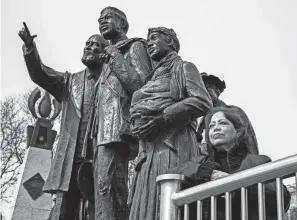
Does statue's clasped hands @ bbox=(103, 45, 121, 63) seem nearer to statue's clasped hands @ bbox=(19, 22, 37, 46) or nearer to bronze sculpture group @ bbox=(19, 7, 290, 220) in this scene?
bronze sculpture group @ bbox=(19, 7, 290, 220)

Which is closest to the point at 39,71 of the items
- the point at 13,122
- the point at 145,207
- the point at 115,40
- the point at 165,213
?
the point at 115,40

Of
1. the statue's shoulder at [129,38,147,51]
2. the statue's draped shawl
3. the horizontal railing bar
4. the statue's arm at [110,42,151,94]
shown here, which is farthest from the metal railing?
the statue's shoulder at [129,38,147,51]

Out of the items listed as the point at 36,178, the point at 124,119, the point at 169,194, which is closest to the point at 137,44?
the point at 124,119

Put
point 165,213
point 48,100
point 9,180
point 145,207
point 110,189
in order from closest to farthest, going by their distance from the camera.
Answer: point 165,213
point 145,207
point 110,189
point 48,100
point 9,180

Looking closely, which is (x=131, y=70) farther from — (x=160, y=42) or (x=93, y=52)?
(x=93, y=52)

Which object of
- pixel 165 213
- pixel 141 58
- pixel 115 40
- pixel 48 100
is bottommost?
pixel 165 213

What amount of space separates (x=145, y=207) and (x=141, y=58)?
192 cm

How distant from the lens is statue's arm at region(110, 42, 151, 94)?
19.2 ft

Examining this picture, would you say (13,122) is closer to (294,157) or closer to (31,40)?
(31,40)

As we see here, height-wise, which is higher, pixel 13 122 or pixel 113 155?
pixel 13 122

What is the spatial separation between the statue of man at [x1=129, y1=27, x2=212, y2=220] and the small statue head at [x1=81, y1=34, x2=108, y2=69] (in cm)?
192

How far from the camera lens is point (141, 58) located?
20.2 feet

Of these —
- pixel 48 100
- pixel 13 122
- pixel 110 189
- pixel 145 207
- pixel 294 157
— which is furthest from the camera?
pixel 13 122

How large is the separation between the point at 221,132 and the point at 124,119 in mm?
2033
